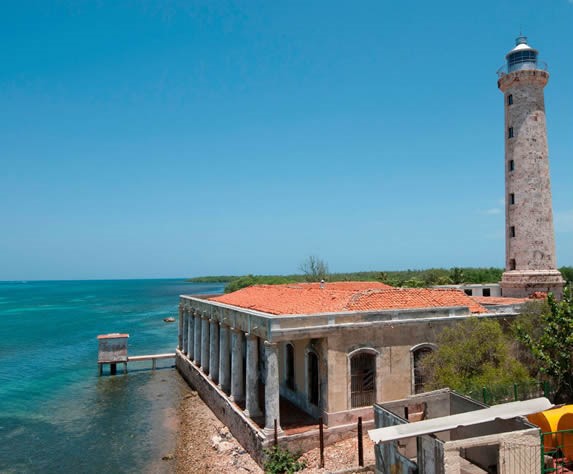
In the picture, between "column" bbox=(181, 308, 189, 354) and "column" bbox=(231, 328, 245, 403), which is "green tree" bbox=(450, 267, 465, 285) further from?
"column" bbox=(231, 328, 245, 403)

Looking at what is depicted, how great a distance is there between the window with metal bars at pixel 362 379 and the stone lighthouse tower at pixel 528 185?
Answer: 13.9 metres

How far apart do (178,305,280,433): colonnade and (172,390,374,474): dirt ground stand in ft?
5.23

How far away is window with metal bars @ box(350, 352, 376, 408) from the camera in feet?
61.1

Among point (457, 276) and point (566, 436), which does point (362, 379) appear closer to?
point (566, 436)

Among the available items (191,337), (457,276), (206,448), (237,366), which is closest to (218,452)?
(206,448)

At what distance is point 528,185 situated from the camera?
89.8 feet

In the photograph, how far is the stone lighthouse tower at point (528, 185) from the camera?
27.2 m

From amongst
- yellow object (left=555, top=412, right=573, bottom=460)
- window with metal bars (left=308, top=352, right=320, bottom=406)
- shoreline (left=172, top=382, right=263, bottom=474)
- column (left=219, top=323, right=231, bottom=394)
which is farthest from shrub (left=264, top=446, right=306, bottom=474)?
column (left=219, top=323, right=231, bottom=394)

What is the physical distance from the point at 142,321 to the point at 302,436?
222 ft

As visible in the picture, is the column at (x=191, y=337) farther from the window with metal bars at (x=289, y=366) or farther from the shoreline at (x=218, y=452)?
the window with metal bars at (x=289, y=366)

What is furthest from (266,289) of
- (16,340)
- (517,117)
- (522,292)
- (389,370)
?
(16,340)

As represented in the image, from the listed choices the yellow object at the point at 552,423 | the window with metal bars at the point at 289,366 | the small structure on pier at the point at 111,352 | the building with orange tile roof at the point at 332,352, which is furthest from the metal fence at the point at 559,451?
the small structure on pier at the point at 111,352

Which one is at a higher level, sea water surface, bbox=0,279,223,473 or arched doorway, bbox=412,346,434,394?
arched doorway, bbox=412,346,434,394

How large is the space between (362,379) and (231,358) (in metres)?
8.09
